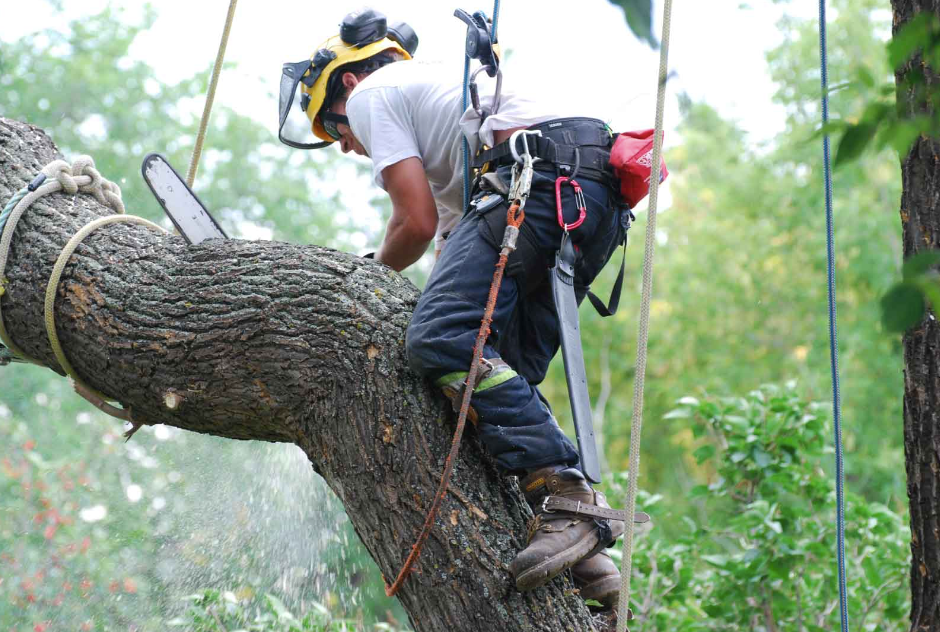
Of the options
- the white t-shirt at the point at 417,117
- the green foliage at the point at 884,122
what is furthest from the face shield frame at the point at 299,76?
the green foliage at the point at 884,122

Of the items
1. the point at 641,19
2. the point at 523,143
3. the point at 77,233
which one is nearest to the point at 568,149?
the point at 523,143

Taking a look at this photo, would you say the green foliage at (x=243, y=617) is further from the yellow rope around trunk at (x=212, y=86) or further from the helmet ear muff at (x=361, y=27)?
the helmet ear muff at (x=361, y=27)

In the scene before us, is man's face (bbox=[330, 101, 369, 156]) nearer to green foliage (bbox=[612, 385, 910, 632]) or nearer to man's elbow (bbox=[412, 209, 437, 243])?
man's elbow (bbox=[412, 209, 437, 243])

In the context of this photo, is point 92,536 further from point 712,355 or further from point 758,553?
point 712,355

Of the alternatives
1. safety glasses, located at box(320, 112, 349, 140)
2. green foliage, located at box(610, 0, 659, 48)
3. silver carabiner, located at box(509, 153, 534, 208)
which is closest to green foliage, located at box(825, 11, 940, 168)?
green foliage, located at box(610, 0, 659, 48)

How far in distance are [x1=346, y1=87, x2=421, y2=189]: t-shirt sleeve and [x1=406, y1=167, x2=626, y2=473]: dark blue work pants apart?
0.35 meters

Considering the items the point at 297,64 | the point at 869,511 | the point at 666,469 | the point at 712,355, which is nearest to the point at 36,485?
the point at 297,64

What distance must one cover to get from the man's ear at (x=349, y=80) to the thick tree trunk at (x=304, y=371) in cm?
69

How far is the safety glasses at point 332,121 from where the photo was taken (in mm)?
3062

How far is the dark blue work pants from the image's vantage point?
7.17 ft

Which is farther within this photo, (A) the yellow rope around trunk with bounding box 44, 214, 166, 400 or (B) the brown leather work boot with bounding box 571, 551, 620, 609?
(A) the yellow rope around trunk with bounding box 44, 214, 166, 400

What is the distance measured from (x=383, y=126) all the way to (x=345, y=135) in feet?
1.55

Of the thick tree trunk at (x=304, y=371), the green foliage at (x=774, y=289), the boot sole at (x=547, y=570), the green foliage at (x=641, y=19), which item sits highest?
the green foliage at (x=641, y=19)

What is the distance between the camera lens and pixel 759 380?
15.4 m
